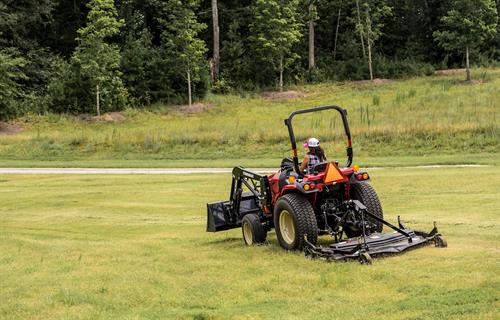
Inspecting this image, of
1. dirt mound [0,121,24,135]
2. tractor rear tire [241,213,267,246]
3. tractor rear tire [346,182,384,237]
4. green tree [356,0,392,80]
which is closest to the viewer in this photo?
tractor rear tire [346,182,384,237]

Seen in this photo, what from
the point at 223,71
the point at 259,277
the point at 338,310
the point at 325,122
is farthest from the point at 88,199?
the point at 223,71

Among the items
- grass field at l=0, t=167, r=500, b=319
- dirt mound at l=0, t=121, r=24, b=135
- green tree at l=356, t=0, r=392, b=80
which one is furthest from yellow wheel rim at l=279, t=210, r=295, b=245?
green tree at l=356, t=0, r=392, b=80

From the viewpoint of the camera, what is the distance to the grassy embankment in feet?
104

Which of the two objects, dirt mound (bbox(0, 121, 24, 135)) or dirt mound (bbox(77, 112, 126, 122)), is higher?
dirt mound (bbox(77, 112, 126, 122))

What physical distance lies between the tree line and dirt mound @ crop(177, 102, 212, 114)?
841 millimetres

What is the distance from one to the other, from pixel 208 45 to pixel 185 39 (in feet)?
53.3

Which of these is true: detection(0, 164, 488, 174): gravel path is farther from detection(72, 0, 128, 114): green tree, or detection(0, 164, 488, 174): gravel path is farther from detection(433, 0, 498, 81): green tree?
detection(433, 0, 498, 81): green tree

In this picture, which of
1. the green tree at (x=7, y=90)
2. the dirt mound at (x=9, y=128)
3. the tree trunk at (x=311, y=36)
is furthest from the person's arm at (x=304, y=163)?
the tree trunk at (x=311, y=36)

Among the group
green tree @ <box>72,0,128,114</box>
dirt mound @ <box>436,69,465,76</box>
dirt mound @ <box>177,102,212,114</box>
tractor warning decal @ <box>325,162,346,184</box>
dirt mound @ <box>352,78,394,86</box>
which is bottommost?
tractor warning decal @ <box>325,162,346,184</box>

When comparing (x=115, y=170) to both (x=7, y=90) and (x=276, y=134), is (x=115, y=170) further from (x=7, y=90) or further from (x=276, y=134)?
(x=7, y=90)

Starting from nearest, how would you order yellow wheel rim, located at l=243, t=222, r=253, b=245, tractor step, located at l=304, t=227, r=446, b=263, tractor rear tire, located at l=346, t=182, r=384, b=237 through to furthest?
tractor step, located at l=304, t=227, r=446, b=263 → tractor rear tire, located at l=346, t=182, r=384, b=237 → yellow wheel rim, located at l=243, t=222, r=253, b=245

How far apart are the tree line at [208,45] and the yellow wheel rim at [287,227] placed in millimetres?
41076

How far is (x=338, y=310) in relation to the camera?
775 centimetres

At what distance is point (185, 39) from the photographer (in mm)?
55375
